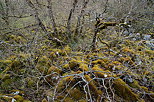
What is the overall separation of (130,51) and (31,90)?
3288mm

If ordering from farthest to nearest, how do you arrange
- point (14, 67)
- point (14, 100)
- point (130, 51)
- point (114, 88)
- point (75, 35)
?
point (75, 35)
point (130, 51)
point (14, 67)
point (114, 88)
point (14, 100)

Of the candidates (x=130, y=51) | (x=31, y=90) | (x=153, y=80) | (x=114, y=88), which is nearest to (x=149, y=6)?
(x=130, y=51)

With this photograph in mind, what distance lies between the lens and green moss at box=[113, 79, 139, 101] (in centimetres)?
193

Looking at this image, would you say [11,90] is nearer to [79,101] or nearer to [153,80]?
[79,101]

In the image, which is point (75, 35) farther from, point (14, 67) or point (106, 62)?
point (14, 67)

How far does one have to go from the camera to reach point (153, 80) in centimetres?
238

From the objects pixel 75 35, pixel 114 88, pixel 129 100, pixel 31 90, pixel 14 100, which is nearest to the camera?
pixel 14 100

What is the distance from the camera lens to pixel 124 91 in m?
1.99

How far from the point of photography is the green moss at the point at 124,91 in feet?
6.34

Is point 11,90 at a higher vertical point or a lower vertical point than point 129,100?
higher

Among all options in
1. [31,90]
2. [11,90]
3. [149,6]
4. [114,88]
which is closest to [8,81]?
[11,90]

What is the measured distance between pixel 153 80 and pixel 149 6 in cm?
646

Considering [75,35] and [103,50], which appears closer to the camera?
[103,50]

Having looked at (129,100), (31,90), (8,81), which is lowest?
(129,100)
